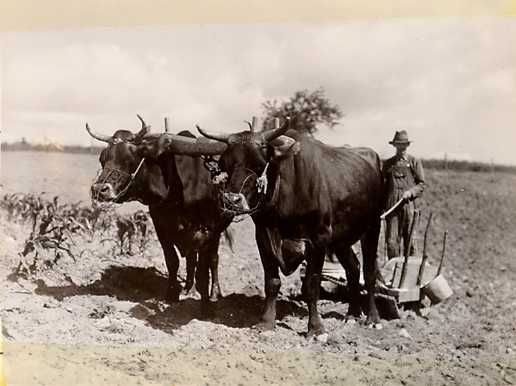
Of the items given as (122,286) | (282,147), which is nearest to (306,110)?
(282,147)

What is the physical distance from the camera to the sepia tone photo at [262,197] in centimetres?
274

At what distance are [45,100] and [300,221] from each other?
128 centimetres

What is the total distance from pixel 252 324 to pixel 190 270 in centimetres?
42

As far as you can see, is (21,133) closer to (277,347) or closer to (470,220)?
(277,347)

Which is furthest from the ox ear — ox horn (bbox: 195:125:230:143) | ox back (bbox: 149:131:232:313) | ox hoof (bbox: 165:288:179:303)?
ox hoof (bbox: 165:288:179:303)

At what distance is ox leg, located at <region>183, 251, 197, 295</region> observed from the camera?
3.23m

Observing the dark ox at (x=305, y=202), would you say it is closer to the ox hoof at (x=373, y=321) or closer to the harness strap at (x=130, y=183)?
the ox hoof at (x=373, y=321)

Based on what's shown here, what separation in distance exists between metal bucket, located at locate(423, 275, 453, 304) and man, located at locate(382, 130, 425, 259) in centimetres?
18

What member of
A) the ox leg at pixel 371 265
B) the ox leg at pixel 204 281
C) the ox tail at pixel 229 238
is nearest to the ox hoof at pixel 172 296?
the ox leg at pixel 204 281

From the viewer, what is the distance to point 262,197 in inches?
111

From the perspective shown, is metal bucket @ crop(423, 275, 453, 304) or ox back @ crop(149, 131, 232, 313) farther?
ox back @ crop(149, 131, 232, 313)

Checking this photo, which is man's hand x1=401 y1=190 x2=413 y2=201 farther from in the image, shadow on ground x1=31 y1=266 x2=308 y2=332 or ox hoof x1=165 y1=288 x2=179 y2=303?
ox hoof x1=165 y1=288 x2=179 y2=303

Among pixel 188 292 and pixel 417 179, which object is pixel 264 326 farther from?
pixel 417 179

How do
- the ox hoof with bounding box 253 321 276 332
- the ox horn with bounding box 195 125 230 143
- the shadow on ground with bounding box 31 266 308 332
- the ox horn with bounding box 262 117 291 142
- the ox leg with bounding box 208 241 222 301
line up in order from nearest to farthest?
the ox horn with bounding box 262 117 291 142
the ox horn with bounding box 195 125 230 143
the ox hoof with bounding box 253 321 276 332
the shadow on ground with bounding box 31 266 308 332
the ox leg with bounding box 208 241 222 301
